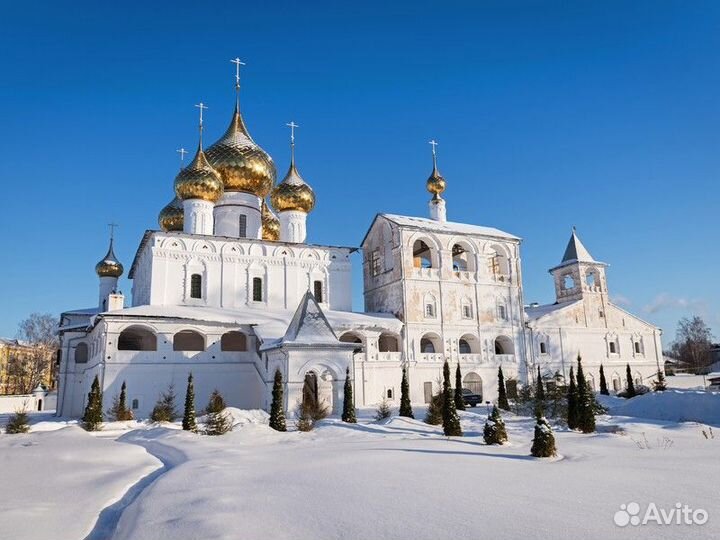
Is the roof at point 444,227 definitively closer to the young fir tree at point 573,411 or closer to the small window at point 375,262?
the small window at point 375,262

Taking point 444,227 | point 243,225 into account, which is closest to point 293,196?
point 243,225

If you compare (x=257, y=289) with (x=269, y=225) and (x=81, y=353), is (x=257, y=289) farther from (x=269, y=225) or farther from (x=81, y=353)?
(x=81, y=353)

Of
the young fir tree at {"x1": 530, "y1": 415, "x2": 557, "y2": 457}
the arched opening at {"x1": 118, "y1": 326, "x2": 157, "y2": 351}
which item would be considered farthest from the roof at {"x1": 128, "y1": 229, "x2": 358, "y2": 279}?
the young fir tree at {"x1": 530, "y1": 415, "x2": 557, "y2": 457}

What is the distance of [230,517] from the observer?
5500 millimetres

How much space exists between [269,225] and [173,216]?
5.93m

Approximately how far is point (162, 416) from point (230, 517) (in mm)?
13546

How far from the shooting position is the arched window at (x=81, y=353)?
27736 millimetres

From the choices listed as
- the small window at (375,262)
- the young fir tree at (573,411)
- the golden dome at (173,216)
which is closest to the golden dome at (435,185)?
the small window at (375,262)

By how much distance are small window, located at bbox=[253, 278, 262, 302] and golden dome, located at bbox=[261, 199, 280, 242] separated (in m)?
6.94

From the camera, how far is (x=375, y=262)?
3175 centimetres

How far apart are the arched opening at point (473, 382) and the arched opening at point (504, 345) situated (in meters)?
2.78

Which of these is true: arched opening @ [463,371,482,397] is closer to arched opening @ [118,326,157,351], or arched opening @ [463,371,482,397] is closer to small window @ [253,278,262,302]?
small window @ [253,278,262,302]

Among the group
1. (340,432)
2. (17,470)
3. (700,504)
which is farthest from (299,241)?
(700,504)

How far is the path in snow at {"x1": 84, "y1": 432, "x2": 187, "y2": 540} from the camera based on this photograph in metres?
6.06
